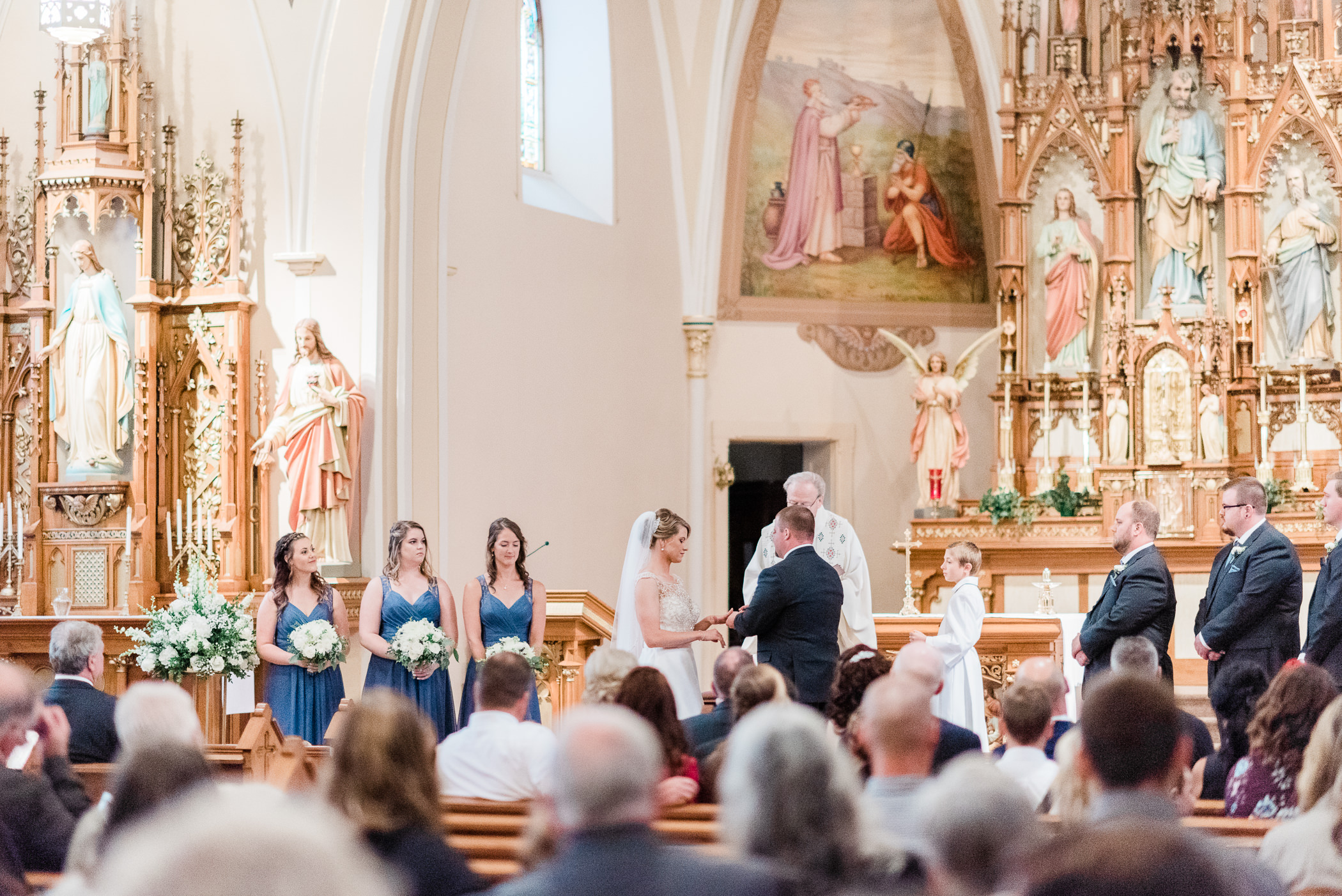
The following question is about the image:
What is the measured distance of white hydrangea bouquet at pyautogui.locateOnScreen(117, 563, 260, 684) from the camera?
788 cm

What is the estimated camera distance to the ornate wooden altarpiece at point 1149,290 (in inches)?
532

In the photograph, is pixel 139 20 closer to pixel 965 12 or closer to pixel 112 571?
pixel 112 571

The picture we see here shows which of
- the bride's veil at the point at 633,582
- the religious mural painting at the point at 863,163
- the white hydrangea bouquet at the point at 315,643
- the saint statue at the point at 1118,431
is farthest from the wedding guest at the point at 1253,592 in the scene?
the religious mural painting at the point at 863,163

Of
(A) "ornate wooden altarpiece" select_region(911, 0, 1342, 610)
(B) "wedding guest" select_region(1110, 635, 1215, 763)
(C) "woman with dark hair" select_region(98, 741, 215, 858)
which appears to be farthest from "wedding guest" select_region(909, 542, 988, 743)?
(C) "woman with dark hair" select_region(98, 741, 215, 858)

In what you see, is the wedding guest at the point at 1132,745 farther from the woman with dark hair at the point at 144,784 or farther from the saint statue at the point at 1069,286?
the saint statue at the point at 1069,286

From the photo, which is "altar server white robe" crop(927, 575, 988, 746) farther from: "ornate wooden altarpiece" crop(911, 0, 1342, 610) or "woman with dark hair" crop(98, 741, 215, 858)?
"woman with dark hair" crop(98, 741, 215, 858)

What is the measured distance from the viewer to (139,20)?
34.7 ft

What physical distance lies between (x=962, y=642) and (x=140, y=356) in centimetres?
525

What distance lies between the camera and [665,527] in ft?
23.9

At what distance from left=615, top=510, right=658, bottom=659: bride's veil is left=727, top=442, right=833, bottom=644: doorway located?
8.46 meters

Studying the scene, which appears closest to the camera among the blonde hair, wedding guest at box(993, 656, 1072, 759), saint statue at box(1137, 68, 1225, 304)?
wedding guest at box(993, 656, 1072, 759)

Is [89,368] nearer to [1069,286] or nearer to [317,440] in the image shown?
[317,440]

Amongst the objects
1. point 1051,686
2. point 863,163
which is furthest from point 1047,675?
point 863,163

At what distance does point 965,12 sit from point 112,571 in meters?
8.99
